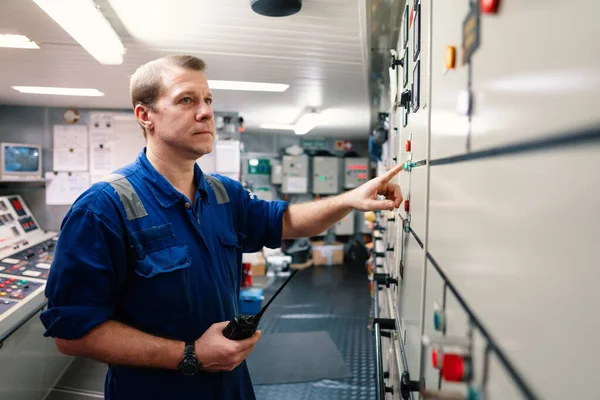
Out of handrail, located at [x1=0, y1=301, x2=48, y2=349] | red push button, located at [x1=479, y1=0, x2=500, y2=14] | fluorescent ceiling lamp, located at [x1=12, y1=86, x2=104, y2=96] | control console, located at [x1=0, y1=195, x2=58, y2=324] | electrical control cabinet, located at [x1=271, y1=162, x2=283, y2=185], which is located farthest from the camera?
electrical control cabinet, located at [x1=271, y1=162, x2=283, y2=185]

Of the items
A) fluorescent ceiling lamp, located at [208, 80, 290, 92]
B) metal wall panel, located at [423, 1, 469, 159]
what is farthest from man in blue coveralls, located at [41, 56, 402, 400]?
fluorescent ceiling lamp, located at [208, 80, 290, 92]

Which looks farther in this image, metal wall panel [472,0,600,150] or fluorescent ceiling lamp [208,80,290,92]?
fluorescent ceiling lamp [208,80,290,92]

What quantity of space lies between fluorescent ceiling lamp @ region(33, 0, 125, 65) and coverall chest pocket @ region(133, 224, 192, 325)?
1127 millimetres

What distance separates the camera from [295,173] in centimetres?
795

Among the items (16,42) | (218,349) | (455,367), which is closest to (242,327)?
(218,349)

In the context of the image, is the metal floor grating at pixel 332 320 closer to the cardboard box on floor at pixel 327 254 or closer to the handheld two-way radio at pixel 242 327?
the cardboard box on floor at pixel 327 254

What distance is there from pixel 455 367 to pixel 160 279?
98 centimetres

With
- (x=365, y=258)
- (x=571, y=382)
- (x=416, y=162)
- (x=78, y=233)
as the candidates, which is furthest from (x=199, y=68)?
(x=365, y=258)

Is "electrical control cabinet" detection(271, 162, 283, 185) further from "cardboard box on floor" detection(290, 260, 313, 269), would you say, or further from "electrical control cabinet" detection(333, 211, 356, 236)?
"cardboard box on floor" detection(290, 260, 313, 269)

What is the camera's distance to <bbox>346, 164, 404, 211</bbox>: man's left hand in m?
1.32

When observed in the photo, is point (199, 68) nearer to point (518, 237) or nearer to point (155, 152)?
point (155, 152)

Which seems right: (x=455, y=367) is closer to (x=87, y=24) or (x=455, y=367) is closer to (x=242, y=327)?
(x=242, y=327)

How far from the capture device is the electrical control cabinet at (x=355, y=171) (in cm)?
831

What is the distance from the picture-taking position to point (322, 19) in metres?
2.13
